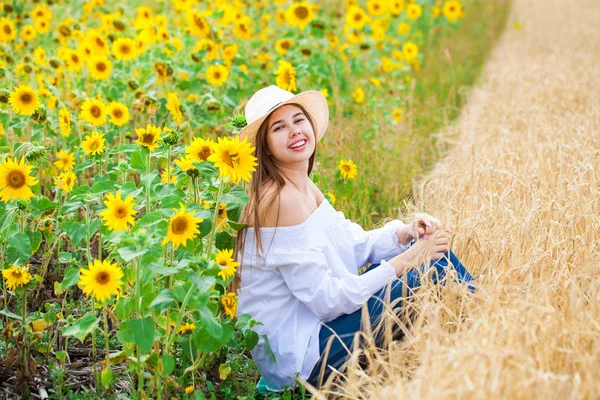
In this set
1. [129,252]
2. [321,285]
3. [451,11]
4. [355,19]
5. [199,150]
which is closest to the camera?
[129,252]

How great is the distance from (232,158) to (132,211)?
0.30 m

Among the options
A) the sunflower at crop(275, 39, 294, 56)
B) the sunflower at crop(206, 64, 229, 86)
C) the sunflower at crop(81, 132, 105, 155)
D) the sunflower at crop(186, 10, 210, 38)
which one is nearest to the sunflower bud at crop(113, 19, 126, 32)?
the sunflower at crop(186, 10, 210, 38)

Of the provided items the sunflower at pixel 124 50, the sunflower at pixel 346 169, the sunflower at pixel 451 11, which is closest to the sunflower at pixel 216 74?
the sunflower at pixel 124 50

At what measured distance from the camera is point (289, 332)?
7.68 feet

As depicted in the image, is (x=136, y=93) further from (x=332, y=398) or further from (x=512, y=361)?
(x=512, y=361)

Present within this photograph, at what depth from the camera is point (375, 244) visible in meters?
2.75

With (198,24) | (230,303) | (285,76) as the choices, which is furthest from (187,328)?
(198,24)

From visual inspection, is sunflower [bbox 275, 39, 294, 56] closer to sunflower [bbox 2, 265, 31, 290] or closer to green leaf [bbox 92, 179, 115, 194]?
green leaf [bbox 92, 179, 115, 194]

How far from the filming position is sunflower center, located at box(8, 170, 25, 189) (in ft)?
7.38

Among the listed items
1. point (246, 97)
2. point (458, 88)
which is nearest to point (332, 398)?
point (246, 97)

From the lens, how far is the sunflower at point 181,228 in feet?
6.27

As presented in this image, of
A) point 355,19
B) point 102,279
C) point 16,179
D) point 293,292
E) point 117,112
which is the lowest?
point 293,292

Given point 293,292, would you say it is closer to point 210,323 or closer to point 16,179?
point 210,323

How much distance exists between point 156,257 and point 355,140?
2.35 metres
